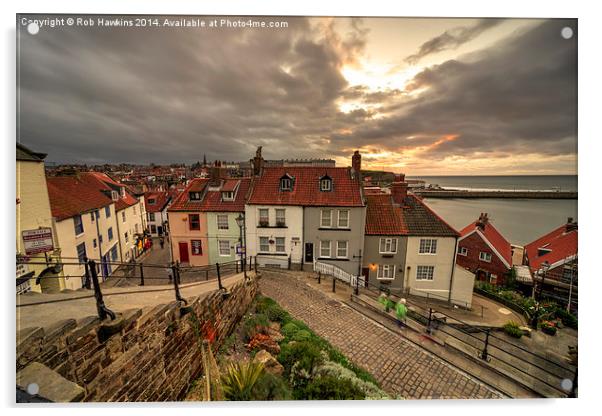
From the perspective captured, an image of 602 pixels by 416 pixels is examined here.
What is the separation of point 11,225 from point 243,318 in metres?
4.00

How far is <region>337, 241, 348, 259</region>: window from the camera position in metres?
9.72

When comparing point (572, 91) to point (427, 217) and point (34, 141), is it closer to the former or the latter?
point (427, 217)

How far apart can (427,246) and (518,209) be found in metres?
5.66

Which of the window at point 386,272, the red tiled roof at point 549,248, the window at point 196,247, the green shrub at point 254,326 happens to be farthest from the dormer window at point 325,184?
the red tiled roof at point 549,248

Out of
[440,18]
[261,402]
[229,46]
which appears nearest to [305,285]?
[261,402]

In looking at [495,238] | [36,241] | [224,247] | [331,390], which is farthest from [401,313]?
[495,238]

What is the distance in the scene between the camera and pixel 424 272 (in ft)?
33.4

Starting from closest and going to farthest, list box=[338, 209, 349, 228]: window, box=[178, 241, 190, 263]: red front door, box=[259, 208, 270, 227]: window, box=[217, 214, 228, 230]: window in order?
box=[338, 209, 349, 228]: window < box=[259, 208, 270, 227]: window < box=[217, 214, 228, 230]: window < box=[178, 241, 190, 263]: red front door

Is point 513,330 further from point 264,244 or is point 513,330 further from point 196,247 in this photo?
point 196,247

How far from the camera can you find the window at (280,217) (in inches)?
386

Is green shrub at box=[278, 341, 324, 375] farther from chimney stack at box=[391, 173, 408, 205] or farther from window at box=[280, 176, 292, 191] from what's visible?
chimney stack at box=[391, 173, 408, 205]

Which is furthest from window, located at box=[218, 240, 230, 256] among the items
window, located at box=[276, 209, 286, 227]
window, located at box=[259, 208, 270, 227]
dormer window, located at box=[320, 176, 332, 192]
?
dormer window, located at box=[320, 176, 332, 192]

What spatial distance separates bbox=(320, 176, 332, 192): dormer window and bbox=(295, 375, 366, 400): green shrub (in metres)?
7.55

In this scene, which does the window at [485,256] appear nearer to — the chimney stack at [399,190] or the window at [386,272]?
the chimney stack at [399,190]
